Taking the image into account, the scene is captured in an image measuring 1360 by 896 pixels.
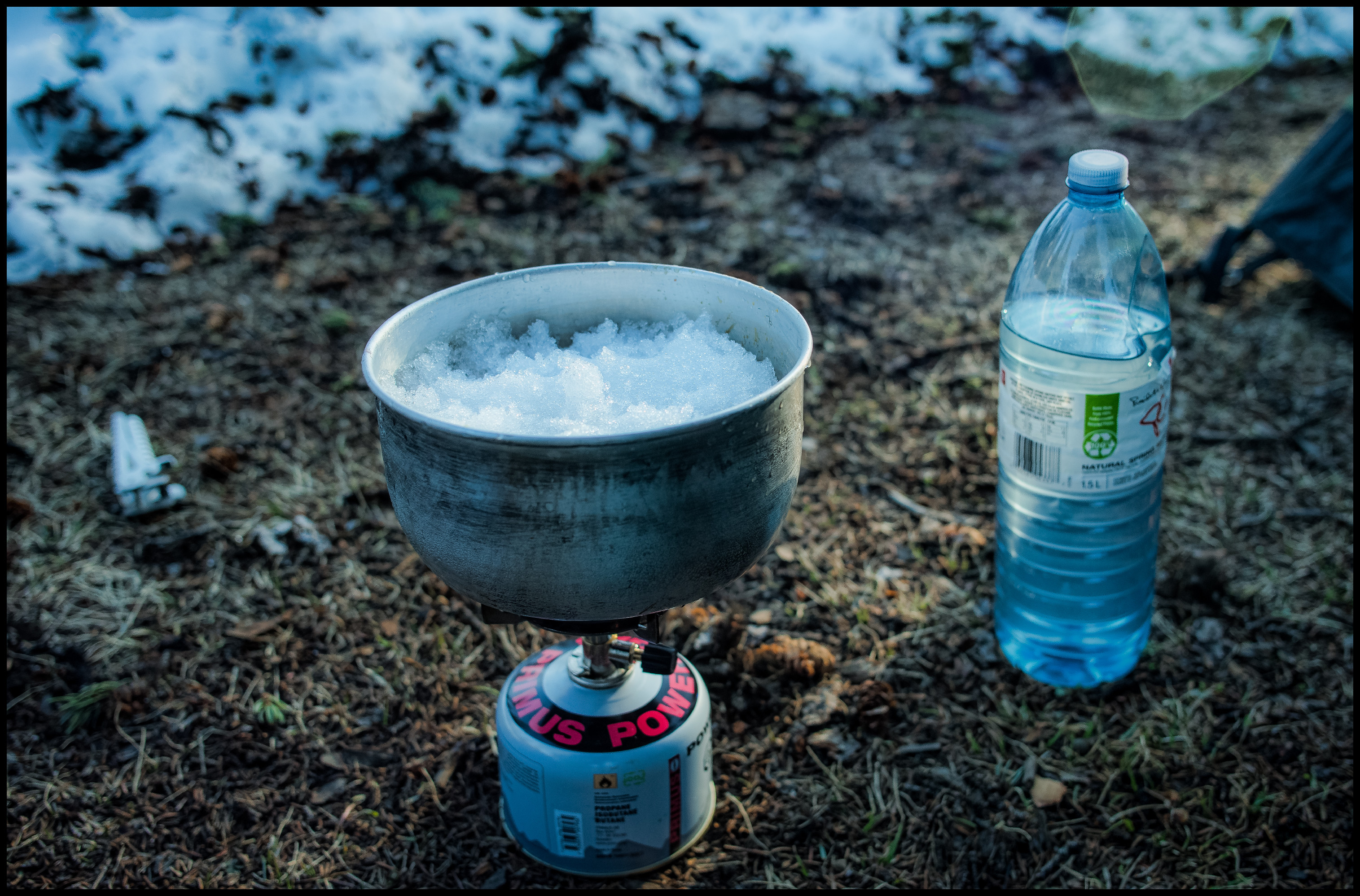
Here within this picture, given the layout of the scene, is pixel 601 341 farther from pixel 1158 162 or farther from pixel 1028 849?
pixel 1158 162

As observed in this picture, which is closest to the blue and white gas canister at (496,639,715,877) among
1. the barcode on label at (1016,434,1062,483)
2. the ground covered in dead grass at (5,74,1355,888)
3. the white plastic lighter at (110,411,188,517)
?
the ground covered in dead grass at (5,74,1355,888)

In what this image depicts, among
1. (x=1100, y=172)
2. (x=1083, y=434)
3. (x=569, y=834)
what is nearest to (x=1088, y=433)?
(x=1083, y=434)

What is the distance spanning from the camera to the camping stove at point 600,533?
1347mm

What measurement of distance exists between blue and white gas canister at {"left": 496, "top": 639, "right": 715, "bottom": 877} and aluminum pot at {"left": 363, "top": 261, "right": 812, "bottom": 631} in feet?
1.05

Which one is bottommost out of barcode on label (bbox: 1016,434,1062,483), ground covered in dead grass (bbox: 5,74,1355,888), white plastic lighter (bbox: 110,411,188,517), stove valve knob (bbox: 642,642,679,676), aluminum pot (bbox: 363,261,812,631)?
ground covered in dead grass (bbox: 5,74,1355,888)

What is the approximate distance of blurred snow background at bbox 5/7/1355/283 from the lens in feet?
15.5

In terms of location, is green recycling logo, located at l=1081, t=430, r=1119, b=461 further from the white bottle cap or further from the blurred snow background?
the blurred snow background

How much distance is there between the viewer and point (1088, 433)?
1.99 metres

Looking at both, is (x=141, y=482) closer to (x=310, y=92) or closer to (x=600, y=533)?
(x=600, y=533)

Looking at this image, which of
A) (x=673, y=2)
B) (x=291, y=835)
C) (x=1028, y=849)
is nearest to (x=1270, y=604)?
(x=1028, y=849)

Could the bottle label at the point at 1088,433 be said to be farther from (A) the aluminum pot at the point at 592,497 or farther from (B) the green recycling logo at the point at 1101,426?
(A) the aluminum pot at the point at 592,497

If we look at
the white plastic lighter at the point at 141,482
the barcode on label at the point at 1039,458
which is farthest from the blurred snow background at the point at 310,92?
the barcode on label at the point at 1039,458

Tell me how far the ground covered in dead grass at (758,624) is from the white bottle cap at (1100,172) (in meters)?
1.13

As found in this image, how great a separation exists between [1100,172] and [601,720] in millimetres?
1453
